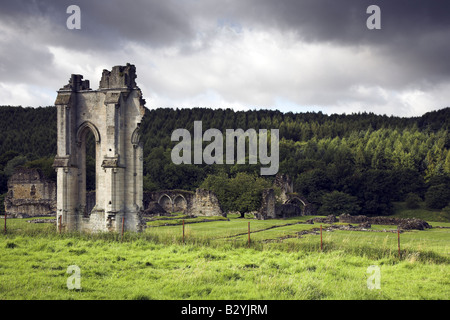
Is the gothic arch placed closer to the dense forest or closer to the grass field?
the grass field

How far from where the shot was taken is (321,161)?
74875 millimetres

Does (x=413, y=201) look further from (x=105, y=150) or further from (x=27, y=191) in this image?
(x=105, y=150)

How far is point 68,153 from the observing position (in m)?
21.3

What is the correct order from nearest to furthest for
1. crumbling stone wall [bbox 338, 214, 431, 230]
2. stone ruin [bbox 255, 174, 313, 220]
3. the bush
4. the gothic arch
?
the gothic arch → crumbling stone wall [bbox 338, 214, 431, 230] → stone ruin [bbox 255, 174, 313, 220] → the bush

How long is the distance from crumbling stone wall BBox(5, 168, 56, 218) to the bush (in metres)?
45.7

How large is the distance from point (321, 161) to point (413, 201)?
667 inches

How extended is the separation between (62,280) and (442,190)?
201 ft

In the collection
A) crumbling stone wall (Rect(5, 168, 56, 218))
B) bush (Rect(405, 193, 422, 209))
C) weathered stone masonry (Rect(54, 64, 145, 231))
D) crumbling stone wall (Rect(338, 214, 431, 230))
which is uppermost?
weathered stone masonry (Rect(54, 64, 145, 231))

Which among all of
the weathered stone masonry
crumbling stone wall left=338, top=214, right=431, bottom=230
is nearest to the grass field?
the weathered stone masonry

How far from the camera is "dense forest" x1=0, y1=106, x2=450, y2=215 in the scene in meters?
62.8

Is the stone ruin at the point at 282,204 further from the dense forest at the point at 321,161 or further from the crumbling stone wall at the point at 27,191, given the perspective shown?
the crumbling stone wall at the point at 27,191

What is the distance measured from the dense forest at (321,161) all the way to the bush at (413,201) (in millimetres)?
288
